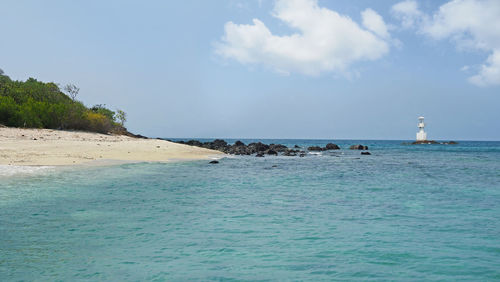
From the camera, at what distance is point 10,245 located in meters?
6.34

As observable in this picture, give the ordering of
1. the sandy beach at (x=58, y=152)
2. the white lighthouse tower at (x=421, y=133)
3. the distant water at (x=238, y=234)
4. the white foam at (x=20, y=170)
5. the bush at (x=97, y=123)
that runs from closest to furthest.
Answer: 1. the distant water at (x=238, y=234)
2. the white foam at (x=20, y=170)
3. the sandy beach at (x=58, y=152)
4. the bush at (x=97, y=123)
5. the white lighthouse tower at (x=421, y=133)

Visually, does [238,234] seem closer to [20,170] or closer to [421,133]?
[20,170]

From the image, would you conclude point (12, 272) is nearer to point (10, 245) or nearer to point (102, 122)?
point (10, 245)

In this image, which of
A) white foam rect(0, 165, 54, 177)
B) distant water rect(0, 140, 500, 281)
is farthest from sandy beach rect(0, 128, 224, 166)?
distant water rect(0, 140, 500, 281)

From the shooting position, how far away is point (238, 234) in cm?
757

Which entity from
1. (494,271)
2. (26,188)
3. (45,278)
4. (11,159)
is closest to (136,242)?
(45,278)

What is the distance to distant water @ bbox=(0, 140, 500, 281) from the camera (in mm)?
5504

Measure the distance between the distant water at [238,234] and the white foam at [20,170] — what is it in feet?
7.37

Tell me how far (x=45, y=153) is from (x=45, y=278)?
20.1 metres

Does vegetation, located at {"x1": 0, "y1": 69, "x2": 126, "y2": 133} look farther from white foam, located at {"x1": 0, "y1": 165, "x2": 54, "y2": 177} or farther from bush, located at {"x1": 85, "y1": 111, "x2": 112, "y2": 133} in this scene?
white foam, located at {"x1": 0, "y1": 165, "x2": 54, "y2": 177}

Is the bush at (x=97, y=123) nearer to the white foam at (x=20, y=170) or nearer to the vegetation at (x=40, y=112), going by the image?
the vegetation at (x=40, y=112)

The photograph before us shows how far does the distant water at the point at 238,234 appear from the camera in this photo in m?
5.50

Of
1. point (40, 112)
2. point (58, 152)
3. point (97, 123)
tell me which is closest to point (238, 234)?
point (58, 152)

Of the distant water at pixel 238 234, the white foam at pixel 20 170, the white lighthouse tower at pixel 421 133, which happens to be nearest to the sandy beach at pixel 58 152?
the white foam at pixel 20 170
